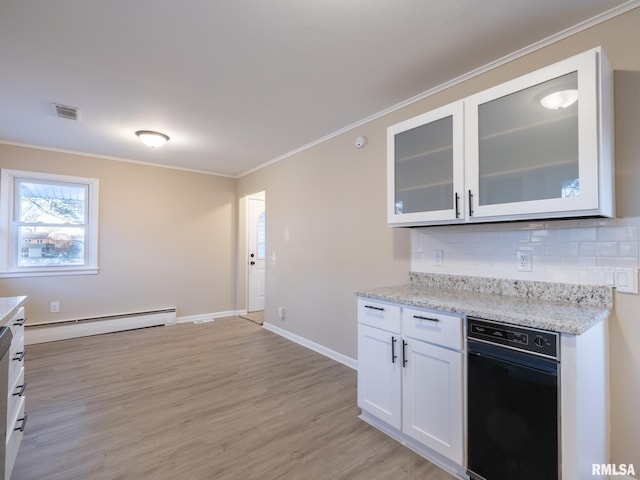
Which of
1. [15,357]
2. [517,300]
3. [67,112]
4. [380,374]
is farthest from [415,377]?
[67,112]

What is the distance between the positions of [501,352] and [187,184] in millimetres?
5027

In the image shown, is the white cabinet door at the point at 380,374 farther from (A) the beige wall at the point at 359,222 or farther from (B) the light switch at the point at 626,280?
(B) the light switch at the point at 626,280

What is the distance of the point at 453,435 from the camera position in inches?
66.3

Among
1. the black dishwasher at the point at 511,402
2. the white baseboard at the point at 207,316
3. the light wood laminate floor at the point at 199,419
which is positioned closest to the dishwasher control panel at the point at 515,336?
the black dishwasher at the point at 511,402

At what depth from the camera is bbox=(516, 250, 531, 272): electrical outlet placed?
199 cm

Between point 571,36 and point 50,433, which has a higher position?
point 571,36

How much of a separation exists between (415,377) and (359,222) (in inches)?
65.8

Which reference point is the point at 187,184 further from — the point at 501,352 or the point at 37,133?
the point at 501,352

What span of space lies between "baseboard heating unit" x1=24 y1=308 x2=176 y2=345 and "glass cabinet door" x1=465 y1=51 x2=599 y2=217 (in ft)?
15.3

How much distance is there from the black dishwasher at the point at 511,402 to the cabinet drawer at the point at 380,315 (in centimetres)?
46

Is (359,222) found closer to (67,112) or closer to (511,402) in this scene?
(511,402)

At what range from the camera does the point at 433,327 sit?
5.87 feet

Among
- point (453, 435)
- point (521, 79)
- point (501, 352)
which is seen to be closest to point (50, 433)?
point (453, 435)

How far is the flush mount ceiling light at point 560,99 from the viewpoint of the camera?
1576 millimetres
